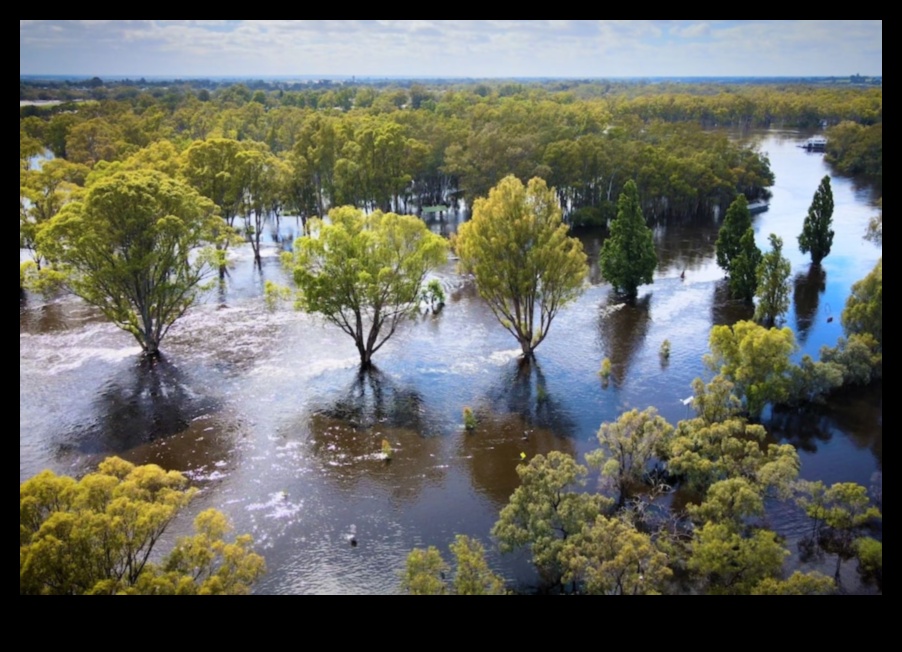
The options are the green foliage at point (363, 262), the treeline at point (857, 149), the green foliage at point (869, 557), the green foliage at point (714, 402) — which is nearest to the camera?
the green foliage at point (869, 557)

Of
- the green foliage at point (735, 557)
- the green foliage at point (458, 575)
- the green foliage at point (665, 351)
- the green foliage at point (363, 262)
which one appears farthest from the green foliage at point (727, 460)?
the green foliage at point (363, 262)

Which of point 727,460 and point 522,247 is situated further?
point 522,247

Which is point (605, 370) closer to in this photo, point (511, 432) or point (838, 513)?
point (511, 432)

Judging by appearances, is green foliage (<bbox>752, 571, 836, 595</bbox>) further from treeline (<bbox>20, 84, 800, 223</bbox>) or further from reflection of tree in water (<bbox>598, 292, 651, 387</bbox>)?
treeline (<bbox>20, 84, 800, 223</bbox>)

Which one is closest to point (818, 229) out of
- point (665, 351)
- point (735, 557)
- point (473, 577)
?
point (665, 351)

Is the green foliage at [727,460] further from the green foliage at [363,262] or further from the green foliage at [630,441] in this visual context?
the green foliage at [363,262]

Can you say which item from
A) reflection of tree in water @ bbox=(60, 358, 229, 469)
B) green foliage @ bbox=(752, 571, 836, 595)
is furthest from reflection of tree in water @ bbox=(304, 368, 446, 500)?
green foliage @ bbox=(752, 571, 836, 595)

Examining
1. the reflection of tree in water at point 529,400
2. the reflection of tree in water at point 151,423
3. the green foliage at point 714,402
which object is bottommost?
the reflection of tree in water at point 151,423
